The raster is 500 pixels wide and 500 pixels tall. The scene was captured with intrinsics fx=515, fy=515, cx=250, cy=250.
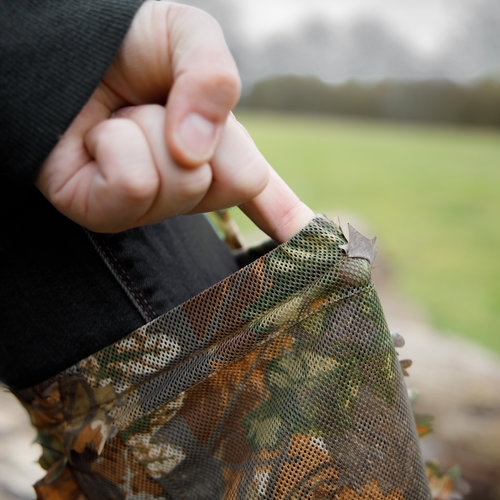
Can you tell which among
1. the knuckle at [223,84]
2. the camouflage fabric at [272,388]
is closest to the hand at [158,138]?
the knuckle at [223,84]

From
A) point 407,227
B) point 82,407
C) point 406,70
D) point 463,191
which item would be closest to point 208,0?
point 406,70

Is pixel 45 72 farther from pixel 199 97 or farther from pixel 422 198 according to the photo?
pixel 422 198

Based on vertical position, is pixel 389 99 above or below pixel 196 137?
above

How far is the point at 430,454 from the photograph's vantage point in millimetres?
1350

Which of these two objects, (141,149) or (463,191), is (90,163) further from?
(463,191)

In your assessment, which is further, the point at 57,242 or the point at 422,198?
the point at 422,198

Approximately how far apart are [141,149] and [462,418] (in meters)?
1.34

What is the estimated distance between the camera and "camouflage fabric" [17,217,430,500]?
513 mm

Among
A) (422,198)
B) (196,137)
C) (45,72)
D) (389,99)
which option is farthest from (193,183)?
(389,99)

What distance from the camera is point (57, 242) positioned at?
1.75 feet

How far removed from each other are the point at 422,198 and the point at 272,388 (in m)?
6.28

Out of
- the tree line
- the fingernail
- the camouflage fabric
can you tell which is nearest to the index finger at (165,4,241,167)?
the fingernail

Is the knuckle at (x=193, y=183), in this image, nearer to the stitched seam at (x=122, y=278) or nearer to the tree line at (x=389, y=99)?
the stitched seam at (x=122, y=278)

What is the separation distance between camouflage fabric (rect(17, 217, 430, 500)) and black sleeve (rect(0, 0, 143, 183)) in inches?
8.0
